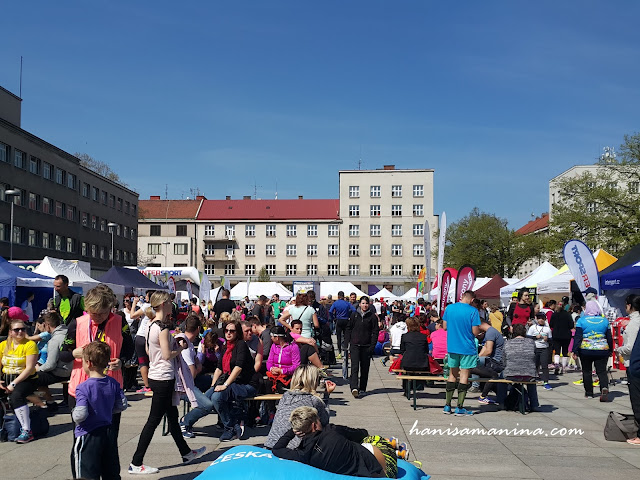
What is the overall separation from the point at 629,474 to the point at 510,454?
1328mm

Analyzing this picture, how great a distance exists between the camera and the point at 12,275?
1847 centimetres

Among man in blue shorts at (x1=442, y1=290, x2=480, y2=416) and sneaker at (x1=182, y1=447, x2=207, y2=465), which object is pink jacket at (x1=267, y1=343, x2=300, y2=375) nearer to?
man in blue shorts at (x1=442, y1=290, x2=480, y2=416)

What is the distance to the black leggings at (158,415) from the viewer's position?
6.85 m

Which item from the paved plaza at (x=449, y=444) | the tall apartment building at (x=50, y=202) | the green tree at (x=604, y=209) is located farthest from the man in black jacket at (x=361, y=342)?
the green tree at (x=604, y=209)

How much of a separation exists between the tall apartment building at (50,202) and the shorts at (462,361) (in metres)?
32.0

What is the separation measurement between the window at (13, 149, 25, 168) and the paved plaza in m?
39.6

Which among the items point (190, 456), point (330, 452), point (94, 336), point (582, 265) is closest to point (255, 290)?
point (582, 265)

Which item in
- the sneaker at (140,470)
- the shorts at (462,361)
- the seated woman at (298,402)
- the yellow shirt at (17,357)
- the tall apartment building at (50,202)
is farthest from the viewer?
the tall apartment building at (50,202)

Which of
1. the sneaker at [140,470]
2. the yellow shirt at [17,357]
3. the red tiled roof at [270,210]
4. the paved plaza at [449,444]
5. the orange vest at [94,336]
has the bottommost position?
the paved plaza at [449,444]

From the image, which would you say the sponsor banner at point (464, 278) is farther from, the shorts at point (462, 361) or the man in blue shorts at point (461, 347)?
the shorts at point (462, 361)

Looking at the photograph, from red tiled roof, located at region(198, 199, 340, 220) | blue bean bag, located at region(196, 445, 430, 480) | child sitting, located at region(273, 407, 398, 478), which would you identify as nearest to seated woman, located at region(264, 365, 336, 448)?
child sitting, located at region(273, 407, 398, 478)

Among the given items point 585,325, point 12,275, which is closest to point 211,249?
point 12,275

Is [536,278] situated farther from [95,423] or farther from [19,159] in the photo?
[19,159]

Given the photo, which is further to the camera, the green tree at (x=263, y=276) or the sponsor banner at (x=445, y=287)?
the green tree at (x=263, y=276)
